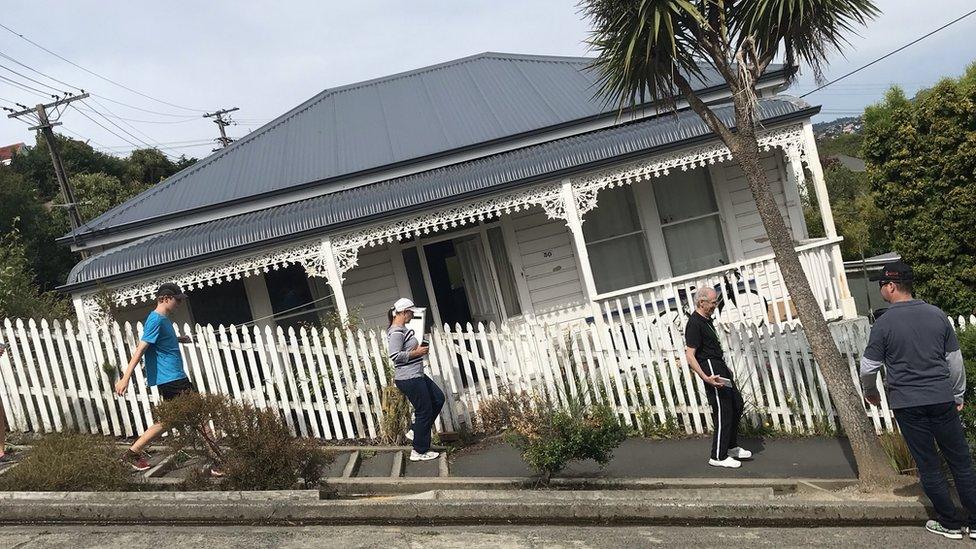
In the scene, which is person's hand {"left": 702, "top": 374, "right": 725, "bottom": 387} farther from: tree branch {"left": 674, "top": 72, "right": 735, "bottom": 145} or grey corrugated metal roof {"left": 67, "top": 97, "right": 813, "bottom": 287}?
grey corrugated metal roof {"left": 67, "top": 97, "right": 813, "bottom": 287}

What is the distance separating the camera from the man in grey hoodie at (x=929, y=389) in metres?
4.95

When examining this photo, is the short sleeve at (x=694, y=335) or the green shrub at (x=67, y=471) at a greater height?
the green shrub at (x=67, y=471)

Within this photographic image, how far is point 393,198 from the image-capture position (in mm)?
11477

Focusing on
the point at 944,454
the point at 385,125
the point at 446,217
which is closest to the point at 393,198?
the point at 446,217

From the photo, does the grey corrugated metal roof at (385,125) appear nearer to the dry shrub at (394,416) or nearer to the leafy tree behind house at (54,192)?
the dry shrub at (394,416)

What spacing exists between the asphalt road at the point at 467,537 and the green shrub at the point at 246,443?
0.52m

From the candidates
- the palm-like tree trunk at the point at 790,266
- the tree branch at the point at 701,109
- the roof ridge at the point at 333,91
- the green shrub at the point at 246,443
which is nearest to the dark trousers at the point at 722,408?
the palm-like tree trunk at the point at 790,266

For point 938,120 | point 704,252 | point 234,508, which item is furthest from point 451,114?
point 234,508

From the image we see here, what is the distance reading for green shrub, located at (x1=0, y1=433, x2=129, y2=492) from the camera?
20.7ft

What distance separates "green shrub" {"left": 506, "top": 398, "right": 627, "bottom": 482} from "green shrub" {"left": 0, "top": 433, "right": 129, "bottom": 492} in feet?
10.5

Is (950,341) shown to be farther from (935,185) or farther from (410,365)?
(935,185)

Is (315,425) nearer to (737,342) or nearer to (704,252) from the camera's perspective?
(737,342)

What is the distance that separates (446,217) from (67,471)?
6.21 meters

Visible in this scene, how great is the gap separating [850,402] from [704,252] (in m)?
7.50
